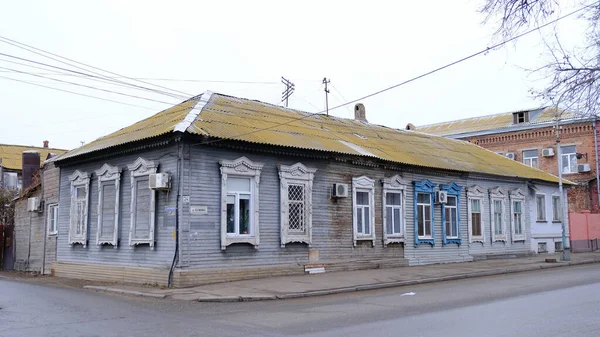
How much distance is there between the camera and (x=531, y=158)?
41.6 m

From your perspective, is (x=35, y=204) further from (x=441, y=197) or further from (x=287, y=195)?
(x=441, y=197)

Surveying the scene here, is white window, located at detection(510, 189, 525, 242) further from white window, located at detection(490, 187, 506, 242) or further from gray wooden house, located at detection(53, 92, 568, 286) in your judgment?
gray wooden house, located at detection(53, 92, 568, 286)

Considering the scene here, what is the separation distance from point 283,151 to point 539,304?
9110 millimetres

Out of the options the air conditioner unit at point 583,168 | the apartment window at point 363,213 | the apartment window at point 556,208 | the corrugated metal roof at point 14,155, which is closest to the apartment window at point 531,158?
the air conditioner unit at point 583,168

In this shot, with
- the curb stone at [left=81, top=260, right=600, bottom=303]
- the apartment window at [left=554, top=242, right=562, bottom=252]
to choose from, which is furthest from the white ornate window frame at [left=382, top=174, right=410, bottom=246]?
the apartment window at [left=554, top=242, right=562, bottom=252]

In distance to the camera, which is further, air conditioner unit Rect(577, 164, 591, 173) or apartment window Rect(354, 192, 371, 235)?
air conditioner unit Rect(577, 164, 591, 173)

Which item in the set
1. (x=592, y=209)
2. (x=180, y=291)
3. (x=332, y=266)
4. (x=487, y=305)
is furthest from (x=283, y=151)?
(x=592, y=209)

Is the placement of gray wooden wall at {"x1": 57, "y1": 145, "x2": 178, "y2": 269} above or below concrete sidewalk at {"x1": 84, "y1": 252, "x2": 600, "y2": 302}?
above

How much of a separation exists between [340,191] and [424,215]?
17.9ft

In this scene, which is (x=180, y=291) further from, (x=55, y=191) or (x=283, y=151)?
(x=55, y=191)

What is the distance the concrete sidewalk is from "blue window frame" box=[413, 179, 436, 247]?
1.85 metres

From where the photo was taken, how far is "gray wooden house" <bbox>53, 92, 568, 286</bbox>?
52.5ft

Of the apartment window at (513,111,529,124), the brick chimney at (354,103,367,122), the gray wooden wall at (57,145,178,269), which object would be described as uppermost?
the apartment window at (513,111,529,124)

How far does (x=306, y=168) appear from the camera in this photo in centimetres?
1848
